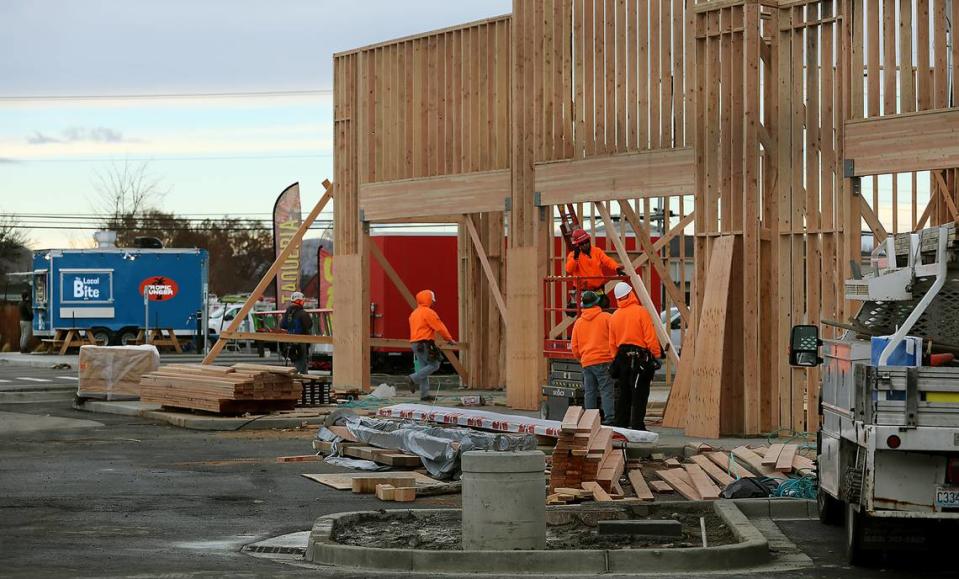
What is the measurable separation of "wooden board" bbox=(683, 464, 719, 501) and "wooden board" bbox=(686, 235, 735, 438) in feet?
10.1

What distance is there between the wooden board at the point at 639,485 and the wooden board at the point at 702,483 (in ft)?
1.53

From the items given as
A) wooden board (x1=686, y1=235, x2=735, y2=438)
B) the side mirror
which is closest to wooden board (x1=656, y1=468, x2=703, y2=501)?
the side mirror

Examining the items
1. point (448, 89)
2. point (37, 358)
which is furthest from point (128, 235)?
point (448, 89)

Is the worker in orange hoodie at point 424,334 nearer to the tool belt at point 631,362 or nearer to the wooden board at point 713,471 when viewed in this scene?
the tool belt at point 631,362

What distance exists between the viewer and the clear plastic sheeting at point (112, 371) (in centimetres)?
2628

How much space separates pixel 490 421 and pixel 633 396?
2109 mm

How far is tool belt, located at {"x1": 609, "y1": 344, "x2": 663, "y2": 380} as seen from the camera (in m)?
18.7

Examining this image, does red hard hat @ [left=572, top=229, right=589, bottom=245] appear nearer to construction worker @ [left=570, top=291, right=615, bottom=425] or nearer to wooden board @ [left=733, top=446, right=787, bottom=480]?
construction worker @ [left=570, top=291, right=615, bottom=425]

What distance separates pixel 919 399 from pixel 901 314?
1689mm

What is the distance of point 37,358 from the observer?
4656 cm

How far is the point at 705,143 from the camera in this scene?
64.2 ft

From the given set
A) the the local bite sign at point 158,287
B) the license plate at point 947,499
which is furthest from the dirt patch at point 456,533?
the the local bite sign at point 158,287

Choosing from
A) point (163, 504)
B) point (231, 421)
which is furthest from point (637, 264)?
point (163, 504)

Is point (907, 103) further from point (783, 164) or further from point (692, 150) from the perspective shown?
point (692, 150)
